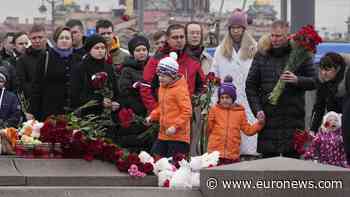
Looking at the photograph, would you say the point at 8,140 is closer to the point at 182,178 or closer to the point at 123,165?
the point at 123,165

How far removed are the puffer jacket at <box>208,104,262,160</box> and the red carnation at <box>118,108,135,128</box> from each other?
852mm

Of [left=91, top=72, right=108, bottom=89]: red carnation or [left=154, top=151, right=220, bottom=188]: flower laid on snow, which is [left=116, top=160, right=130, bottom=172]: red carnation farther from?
[left=91, top=72, right=108, bottom=89]: red carnation

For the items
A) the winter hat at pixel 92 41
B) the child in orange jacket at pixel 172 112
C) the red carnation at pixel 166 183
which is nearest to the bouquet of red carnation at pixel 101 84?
the winter hat at pixel 92 41

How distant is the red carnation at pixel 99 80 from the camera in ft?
37.1

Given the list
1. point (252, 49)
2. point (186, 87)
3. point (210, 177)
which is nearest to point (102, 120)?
point (186, 87)

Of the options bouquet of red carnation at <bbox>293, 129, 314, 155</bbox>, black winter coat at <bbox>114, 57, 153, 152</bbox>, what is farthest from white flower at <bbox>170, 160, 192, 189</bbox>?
black winter coat at <bbox>114, 57, 153, 152</bbox>

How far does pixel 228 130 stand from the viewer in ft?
36.6

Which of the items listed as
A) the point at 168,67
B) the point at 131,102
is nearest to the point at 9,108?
the point at 131,102

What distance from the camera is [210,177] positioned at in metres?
8.03

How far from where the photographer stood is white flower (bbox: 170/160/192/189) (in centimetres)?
899

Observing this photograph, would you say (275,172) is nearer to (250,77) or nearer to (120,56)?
(250,77)

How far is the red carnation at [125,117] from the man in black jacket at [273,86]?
1177 mm

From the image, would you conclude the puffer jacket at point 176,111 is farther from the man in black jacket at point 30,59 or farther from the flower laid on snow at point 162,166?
the man in black jacket at point 30,59

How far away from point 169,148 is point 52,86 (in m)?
2.03
